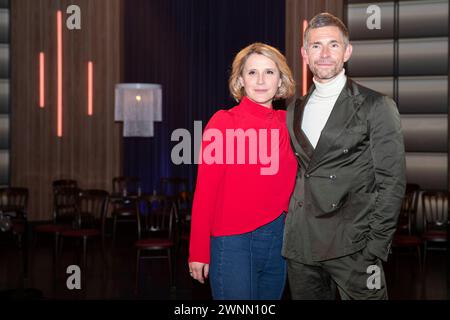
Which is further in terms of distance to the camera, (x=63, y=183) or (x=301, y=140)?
(x=63, y=183)

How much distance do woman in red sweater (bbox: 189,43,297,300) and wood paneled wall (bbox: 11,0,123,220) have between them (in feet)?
21.6

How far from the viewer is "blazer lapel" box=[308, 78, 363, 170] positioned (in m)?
2.12

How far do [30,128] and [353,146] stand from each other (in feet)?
23.5

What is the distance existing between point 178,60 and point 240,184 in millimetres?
7231

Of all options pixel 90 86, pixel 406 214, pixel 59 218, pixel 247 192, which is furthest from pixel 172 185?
pixel 247 192

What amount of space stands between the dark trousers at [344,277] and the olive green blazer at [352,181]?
0.14 ft

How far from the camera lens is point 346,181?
212cm

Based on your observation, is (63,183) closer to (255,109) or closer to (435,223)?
(435,223)

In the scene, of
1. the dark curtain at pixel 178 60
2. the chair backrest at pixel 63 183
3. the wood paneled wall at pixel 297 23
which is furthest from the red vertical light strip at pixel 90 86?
the wood paneled wall at pixel 297 23

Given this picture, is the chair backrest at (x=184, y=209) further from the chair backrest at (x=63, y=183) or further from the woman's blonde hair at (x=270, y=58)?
the woman's blonde hair at (x=270, y=58)

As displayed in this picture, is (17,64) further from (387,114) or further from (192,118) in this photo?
(387,114)

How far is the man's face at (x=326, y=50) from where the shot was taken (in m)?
2.11

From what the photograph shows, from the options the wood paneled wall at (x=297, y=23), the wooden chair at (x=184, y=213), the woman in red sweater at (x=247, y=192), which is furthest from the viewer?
the wood paneled wall at (x=297, y=23)
